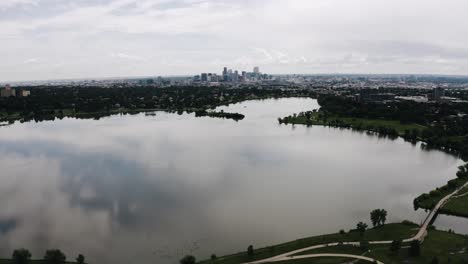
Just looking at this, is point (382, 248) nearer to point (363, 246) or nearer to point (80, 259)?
point (363, 246)

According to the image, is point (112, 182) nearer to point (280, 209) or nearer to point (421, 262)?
point (280, 209)

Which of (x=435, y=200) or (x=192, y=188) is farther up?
(x=192, y=188)

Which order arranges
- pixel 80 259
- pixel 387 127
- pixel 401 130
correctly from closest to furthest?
pixel 80 259
pixel 401 130
pixel 387 127

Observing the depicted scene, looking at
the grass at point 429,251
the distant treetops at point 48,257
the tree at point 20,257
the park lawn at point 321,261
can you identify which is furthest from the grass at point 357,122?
the tree at point 20,257

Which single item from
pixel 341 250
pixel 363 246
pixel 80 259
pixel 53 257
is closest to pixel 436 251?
pixel 363 246

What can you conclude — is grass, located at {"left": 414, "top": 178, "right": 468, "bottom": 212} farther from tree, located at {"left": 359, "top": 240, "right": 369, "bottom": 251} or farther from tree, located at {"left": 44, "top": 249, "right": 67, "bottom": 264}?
tree, located at {"left": 44, "top": 249, "right": 67, "bottom": 264}

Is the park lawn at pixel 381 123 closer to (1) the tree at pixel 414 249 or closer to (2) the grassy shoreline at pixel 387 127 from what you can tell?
(2) the grassy shoreline at pixel 387 127

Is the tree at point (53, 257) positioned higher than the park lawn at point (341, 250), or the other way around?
the tree at point (53, 257)


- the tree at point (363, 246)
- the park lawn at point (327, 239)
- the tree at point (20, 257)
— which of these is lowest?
the park lawn at point (327, 239)
